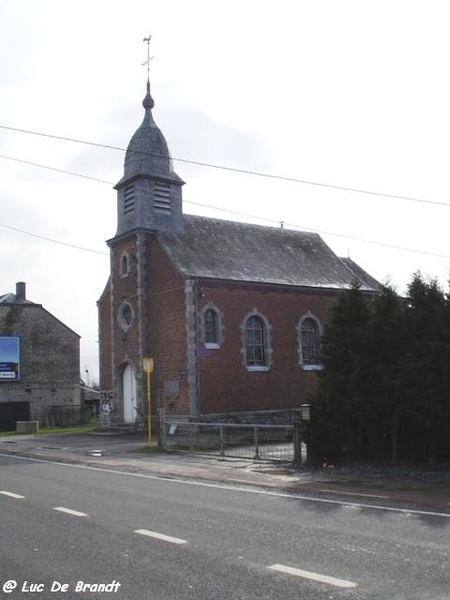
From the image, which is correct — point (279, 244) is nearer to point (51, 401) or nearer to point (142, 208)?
point (142, 208)

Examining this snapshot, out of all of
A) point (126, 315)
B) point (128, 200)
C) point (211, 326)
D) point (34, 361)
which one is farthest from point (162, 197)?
point (34, 361)

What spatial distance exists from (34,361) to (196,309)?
22046mm

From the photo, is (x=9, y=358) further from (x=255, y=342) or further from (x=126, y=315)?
(x=255, y=342)

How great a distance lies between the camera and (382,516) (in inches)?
350

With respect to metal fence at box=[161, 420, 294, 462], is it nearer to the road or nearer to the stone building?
the road

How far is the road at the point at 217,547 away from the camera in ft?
18.5

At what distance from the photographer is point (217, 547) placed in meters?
7.12

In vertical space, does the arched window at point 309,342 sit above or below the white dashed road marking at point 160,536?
above

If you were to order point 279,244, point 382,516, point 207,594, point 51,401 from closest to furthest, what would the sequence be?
point 207,594 → point 382,516 → point 279,244 → point 51,401

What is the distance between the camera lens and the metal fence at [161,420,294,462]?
16.5 metres

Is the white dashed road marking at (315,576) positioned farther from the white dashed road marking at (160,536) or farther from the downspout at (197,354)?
the downspout at (197,354)

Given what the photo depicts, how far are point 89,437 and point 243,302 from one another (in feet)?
28.1

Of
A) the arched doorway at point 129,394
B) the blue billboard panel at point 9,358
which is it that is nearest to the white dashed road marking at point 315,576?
the arched doorway at point 129,394

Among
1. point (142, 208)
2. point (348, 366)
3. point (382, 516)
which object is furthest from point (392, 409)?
point (142, 208)
